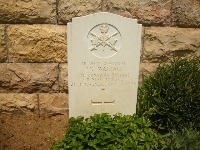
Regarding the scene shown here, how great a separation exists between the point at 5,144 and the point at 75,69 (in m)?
0.99

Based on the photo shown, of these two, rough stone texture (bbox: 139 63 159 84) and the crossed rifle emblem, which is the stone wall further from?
the crossed rifle emblem

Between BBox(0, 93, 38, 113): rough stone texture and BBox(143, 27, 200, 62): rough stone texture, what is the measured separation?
53.8 inches

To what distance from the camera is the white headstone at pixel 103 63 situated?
2631 mm

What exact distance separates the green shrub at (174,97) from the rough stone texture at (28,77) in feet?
3.33

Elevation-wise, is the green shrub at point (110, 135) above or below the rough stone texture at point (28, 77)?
below

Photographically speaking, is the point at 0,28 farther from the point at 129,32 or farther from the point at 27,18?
the point at 129,32

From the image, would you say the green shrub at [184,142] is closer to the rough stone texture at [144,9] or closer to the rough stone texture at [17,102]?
the rough stone texture at [144,9]

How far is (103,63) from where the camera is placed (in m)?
2.77

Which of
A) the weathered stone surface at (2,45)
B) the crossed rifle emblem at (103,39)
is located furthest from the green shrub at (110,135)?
the weathered stone surface at (2,45)

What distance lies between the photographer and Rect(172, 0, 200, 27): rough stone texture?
3043 millimetres


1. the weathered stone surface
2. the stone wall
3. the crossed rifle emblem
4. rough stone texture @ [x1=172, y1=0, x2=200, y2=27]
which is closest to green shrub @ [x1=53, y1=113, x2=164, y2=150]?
the stone wall

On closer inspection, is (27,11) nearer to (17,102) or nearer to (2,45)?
(2,45)

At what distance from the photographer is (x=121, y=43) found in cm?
271

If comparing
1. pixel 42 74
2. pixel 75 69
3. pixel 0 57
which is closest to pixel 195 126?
pixel 75 69
